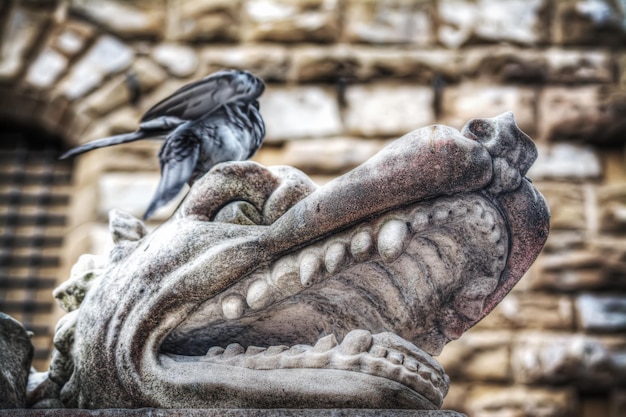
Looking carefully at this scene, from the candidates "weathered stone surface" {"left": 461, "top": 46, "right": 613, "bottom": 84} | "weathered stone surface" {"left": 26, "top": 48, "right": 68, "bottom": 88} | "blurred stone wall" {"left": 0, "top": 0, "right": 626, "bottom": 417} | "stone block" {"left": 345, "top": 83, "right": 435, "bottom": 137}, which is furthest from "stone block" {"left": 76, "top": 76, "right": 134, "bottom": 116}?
"weathered stone surface" {"left": 461, "top": 46, "right": 613, "bottom": 84}

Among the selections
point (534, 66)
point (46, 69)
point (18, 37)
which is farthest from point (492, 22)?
point (18, 37)

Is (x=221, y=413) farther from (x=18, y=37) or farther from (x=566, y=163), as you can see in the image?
(x=18, y=37)

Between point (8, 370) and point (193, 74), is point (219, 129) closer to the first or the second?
point (8, 370)

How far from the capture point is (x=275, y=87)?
4043mm

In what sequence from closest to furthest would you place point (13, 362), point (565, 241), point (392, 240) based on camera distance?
point (392, 240) → point (13, 362) → point (565, 241)

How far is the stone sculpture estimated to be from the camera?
1.31 metres

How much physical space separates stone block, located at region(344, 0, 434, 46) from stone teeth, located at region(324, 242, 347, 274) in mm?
2902

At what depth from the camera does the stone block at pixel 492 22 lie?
412cm

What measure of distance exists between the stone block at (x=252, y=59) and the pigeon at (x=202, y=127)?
83.2 inches

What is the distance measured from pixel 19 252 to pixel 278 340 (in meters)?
2.71

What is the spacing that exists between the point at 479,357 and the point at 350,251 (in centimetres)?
238

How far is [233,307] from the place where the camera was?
138 cm

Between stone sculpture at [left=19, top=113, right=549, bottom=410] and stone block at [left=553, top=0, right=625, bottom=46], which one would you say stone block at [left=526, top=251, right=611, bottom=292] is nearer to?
stone block at [left=553, top=0, right=625, bottom=46]

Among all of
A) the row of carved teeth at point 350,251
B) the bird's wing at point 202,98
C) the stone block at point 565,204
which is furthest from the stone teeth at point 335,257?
the stone block at point 565,204
